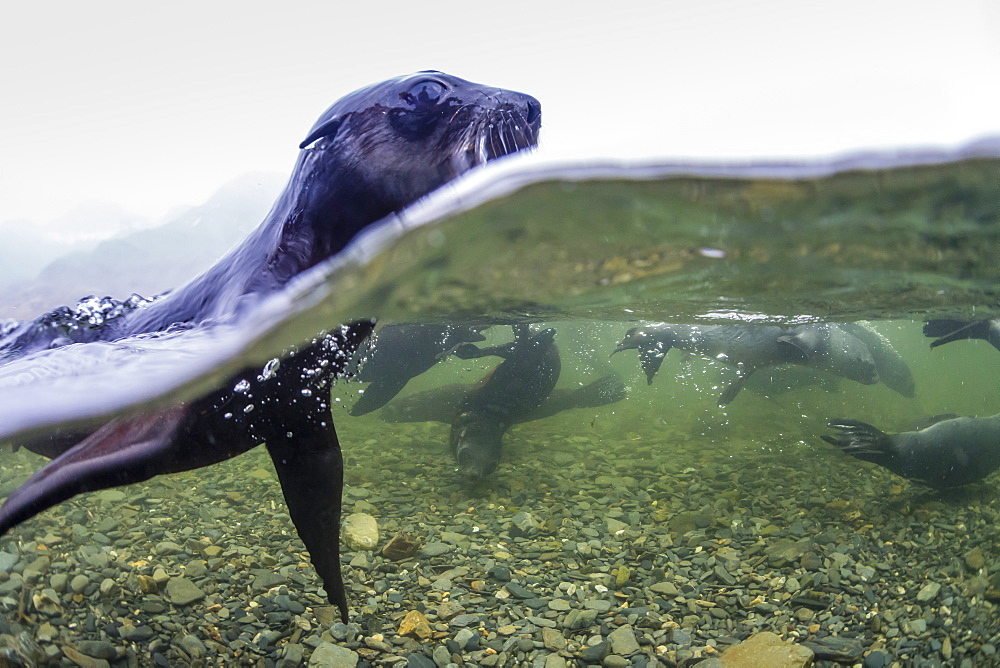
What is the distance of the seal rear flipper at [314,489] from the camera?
2.74m

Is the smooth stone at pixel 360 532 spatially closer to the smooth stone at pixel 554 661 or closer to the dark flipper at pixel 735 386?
the smooth stone at pixel 554 661

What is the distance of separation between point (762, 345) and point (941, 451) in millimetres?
3671

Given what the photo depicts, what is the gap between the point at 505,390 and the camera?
24.5ft

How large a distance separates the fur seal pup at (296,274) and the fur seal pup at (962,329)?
8.03m

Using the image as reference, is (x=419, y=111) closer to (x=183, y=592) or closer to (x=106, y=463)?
(x=106, y=463)

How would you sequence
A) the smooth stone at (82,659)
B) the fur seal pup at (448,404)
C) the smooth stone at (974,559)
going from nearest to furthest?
the smooth stone at (82,659)
the smooth stone at (974,559)
the fur seal pup at (448,404)

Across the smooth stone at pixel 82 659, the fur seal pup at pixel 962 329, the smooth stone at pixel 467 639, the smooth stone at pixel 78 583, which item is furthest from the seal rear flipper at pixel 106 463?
the fur seal pup at pixel 962 329

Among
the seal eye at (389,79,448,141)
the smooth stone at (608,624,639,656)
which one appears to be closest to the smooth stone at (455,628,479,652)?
the smooth stone at (608,624,639,656)

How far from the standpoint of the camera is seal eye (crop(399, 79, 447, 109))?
2.53 meters

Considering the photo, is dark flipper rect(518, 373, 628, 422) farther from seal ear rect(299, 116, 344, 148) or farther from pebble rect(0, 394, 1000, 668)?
seal ear rect(299, 116, 344, 148)

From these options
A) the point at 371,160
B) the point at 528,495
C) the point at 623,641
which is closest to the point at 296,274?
the point at 371,160

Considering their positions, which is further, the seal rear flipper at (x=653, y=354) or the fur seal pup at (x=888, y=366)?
the fur seal pup at (x=888, y=366)

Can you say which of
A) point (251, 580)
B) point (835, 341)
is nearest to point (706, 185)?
point (251, 580)

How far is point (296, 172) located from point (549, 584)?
10.3ft
